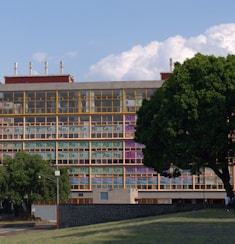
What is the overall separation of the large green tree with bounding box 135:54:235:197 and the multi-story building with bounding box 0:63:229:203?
4343 cm

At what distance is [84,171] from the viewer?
103 metres

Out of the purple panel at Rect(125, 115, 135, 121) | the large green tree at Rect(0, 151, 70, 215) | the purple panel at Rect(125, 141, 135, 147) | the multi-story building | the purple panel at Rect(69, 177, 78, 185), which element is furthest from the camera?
the purple panel at Rect(69, 177, 78, 185)

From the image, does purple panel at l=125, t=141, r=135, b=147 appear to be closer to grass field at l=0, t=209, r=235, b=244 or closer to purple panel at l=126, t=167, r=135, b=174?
purple panel at l=126, t=167, r=135, b=174

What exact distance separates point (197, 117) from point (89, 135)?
A: 5118cm

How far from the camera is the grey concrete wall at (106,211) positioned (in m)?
59.5

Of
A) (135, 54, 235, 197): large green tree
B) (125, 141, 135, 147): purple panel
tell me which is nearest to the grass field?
(135, 54, 235, 197): large green tree

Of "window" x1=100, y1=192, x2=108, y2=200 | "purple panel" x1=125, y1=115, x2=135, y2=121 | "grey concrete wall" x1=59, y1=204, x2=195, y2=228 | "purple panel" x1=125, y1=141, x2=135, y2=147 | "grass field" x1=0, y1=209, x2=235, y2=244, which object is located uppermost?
"purple panel" x1=125, y1=115, x2=135, y2=121

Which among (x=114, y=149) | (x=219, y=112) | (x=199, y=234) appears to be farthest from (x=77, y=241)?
(x=114, y=149)

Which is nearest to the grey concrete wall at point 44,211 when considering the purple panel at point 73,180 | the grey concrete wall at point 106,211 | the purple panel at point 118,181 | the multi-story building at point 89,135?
the multi-story building at point 89,135

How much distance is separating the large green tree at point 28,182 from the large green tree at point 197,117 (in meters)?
36.2

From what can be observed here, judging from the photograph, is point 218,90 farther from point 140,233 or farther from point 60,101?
point 60,101

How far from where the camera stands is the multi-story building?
333 feet

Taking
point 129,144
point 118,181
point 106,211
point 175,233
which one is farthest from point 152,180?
point 175,233

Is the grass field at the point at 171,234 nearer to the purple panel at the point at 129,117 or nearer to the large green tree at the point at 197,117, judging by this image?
the large green tree at the point at 197,117
